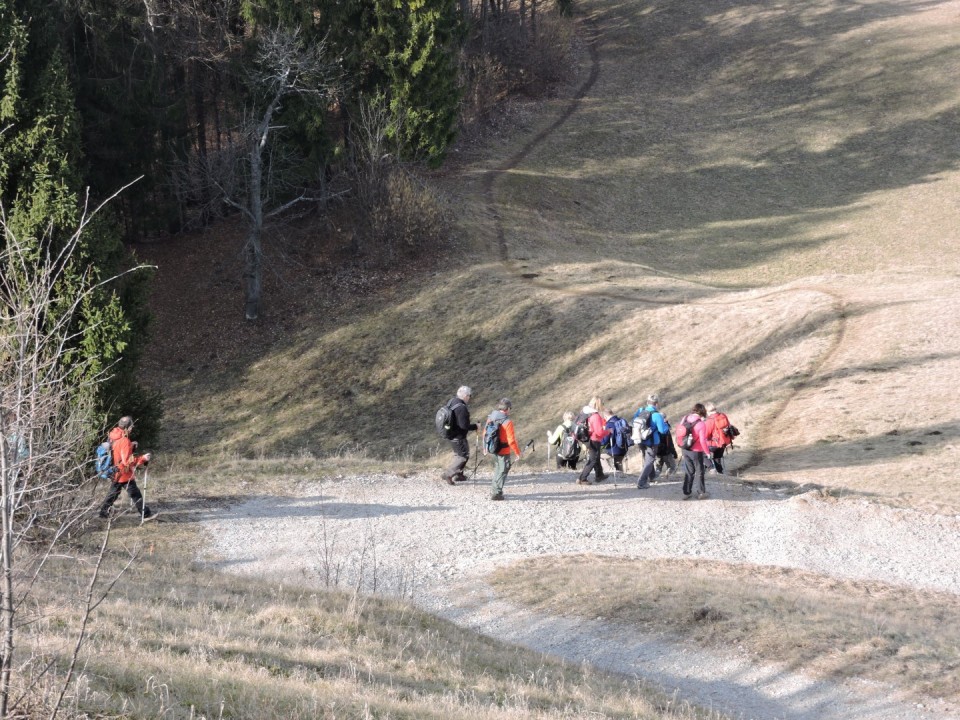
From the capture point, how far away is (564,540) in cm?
1559

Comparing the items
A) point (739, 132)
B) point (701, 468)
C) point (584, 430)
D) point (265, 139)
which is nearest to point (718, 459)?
point (701, 468)


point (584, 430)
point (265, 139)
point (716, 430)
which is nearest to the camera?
point (716, 430)

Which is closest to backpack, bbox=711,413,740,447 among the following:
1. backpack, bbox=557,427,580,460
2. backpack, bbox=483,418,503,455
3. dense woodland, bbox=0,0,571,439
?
backpack, bbox=557,427,580,460

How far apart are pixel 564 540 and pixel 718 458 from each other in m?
4.18

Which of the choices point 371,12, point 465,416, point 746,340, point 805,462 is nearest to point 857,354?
point 746,340

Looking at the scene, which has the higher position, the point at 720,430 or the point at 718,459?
the point at 720,430

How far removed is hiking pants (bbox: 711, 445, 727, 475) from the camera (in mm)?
17844

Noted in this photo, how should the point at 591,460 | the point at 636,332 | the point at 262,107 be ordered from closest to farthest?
the point at 591,460, the point at 636,332, the point at 262,107

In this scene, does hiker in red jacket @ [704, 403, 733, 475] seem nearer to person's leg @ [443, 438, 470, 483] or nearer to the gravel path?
the gravel path

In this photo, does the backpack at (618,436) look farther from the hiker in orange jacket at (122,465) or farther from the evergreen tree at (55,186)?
the evergreen tree at (55,186)

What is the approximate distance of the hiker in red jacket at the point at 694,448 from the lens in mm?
16828

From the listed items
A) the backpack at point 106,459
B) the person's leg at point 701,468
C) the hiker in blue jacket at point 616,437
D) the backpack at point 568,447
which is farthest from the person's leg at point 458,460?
the backpack at point 106,459

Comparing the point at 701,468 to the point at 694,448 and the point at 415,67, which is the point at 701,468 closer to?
the point at 694,448

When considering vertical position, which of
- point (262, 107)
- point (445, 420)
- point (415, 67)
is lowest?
point (445, 420)
